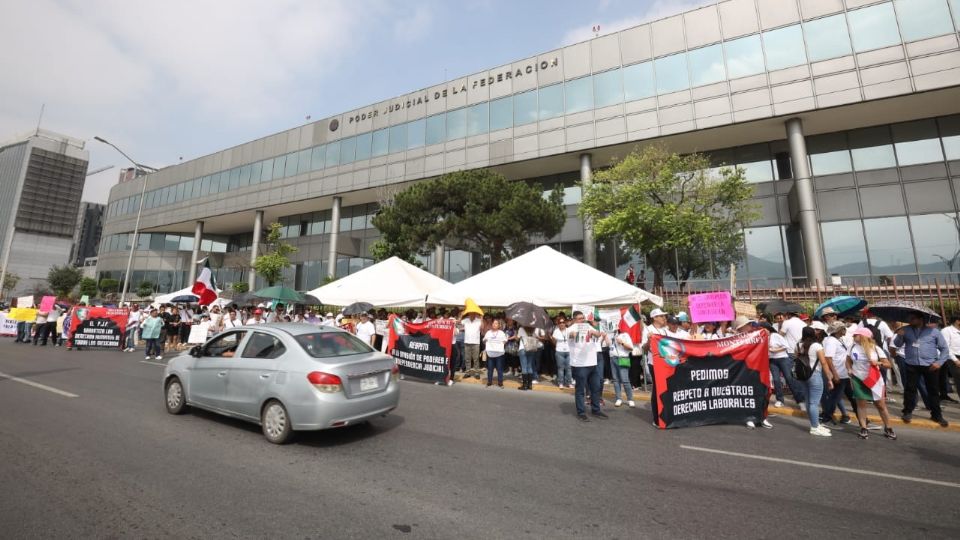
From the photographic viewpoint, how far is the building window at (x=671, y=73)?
2322 centimetres

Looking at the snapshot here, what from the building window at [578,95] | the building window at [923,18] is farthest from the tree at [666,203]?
the building window at [923,18]

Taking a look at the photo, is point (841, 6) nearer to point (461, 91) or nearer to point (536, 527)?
point (461, 91)

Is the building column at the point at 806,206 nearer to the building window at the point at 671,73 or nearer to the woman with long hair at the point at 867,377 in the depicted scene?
the building window at the point at 671,73

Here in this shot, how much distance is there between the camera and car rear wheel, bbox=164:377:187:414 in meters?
6.63

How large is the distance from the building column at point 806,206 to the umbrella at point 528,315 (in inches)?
707

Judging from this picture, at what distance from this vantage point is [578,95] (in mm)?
25797

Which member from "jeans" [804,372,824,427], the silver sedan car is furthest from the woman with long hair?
the silver sedan car

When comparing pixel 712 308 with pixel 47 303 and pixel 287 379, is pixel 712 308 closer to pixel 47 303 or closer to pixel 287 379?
pixel 287 379

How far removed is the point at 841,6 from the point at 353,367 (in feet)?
96.7

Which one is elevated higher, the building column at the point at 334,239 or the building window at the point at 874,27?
the building window at the point at 874,27

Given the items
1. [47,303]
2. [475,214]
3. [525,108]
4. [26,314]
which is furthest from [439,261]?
[26,314]

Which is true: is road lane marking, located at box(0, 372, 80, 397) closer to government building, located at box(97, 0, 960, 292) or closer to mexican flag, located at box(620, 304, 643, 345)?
mexican flag, located at box(620, 304, 643, 345)

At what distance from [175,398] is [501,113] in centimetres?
2584

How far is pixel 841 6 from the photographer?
20703 millimetres
